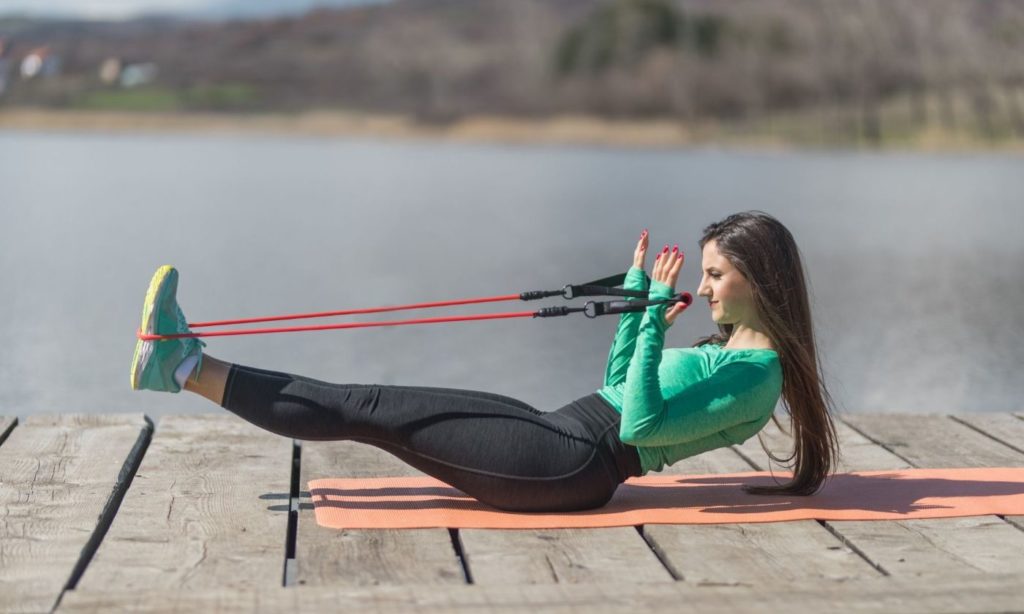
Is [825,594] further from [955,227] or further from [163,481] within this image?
[955,227]

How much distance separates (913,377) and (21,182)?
13307mm

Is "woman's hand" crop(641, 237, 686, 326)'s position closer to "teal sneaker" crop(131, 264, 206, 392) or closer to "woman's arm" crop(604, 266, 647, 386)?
"woman's arm" crop(604, 266, 647, 386)

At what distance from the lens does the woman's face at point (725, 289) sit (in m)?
3.04

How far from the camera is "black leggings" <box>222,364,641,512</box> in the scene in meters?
2.91

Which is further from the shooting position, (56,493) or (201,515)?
(56,493)

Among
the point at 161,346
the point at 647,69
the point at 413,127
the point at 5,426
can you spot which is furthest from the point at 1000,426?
the point at 647,69

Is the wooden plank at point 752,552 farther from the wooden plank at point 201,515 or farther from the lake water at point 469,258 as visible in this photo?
the lake water at point 469,258

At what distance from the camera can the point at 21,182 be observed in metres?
17.3

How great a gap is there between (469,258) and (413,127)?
19516 millimetres

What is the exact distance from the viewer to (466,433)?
9.73 ft

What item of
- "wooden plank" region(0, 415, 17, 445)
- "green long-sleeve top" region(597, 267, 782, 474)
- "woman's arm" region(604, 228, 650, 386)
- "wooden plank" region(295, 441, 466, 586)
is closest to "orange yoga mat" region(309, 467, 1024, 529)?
"wooden plank" region(295, 441, 466, 586)

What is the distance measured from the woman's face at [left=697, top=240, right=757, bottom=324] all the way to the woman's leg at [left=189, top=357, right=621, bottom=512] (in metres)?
0.40

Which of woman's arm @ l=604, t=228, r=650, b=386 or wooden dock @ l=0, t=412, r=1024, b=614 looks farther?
woman's arm @ l=604, t=228, r=650, b=386

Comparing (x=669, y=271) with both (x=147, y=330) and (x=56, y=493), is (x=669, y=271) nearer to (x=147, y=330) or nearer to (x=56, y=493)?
(x=147, y=330)
